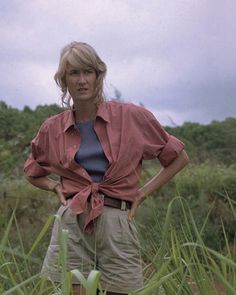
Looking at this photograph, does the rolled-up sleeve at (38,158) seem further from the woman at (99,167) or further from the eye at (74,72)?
the eye at (74,72)

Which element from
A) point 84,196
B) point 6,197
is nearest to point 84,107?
point 84,196

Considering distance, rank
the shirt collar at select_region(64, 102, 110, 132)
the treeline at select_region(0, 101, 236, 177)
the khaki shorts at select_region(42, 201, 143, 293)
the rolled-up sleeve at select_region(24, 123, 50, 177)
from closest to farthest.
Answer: the khaki shorts at select_region(42, 201, 143, 293) < the shirt collar at select_region(64, 102, 110, 132) < the rolled-up sleeve at select_region(24, 123, 50, 177) < the treeline at select_region(0, 101, 236, 177)

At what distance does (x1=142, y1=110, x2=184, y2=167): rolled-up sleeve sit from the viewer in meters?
3.43

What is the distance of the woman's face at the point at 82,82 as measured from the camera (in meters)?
3.31

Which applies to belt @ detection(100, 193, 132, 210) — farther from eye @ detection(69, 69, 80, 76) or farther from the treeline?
the treeline

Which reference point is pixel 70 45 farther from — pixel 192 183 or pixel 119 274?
pixel 192 183

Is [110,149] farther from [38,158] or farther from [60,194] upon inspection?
[38,158]

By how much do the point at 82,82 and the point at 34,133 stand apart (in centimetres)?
1066

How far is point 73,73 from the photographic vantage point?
3.34m

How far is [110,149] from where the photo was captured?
130 inches

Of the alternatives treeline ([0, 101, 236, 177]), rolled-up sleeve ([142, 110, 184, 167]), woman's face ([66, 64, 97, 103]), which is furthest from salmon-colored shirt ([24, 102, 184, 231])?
treeline ([0, 101, 236, 177])

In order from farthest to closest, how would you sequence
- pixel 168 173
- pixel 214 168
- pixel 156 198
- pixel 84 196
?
pixel 214 168
pixel 156 198
pixel 168 173
pixel 84 196

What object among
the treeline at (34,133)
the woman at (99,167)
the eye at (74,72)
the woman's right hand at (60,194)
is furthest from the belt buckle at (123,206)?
the treeline at (34,133)

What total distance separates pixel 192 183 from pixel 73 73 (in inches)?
314
